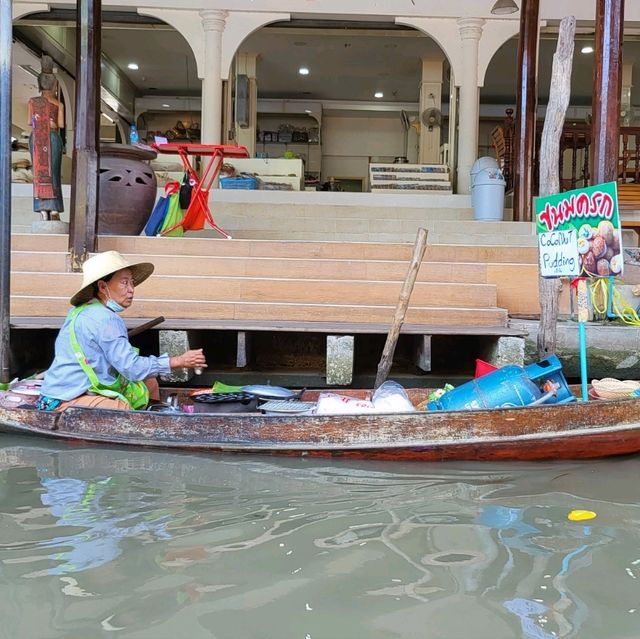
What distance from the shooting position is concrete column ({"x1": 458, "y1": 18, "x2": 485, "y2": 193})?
11.3 m

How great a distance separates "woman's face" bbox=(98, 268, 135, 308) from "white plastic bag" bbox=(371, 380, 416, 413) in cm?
174

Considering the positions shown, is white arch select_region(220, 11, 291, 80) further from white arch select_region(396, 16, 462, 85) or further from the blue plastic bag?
the blue plastic bag

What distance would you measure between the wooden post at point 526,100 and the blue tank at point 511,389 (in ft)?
17.0

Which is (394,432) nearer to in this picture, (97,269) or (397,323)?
(397,323)

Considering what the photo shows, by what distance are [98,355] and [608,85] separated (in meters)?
4.88

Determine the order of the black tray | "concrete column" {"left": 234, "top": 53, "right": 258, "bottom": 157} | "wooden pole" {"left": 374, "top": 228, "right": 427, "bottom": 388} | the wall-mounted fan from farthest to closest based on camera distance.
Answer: the wall-mounted fan → "concrete column" {"left": 234, "top": 53, "right": 258, "bottom": 157} → "wooden pole" {"left": 374, "top": 228, "right": 427, "bottom": 388} → the black tray

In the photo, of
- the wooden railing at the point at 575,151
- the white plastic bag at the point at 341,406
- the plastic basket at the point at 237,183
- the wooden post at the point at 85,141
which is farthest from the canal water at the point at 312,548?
the plastic basket at the point at 237,183

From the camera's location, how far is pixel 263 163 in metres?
12.3

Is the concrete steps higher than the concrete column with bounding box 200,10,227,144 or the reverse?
the reverse

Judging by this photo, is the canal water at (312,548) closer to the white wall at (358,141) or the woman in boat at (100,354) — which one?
the woman in boat at (100,354)

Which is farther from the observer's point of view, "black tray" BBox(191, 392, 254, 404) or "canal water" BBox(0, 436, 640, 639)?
"black tray" BBox(191, 392, 254, 404)

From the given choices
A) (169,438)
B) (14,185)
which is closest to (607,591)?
(169,438)

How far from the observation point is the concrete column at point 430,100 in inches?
581

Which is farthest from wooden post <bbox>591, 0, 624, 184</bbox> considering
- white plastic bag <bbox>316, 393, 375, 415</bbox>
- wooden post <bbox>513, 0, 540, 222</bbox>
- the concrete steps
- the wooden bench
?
white plastic bag <bbox>316, 393, 375, 415</bbox>
